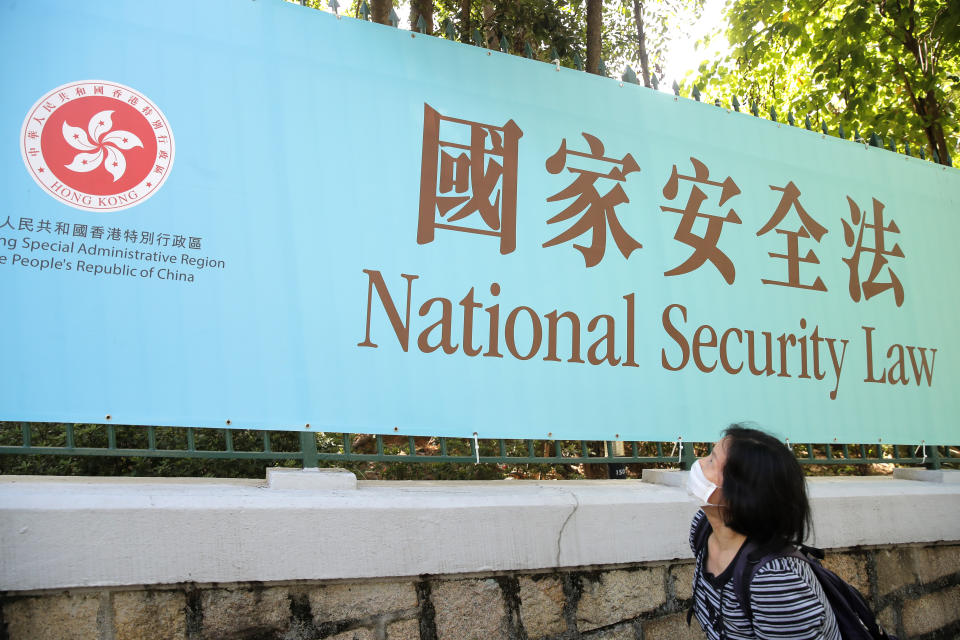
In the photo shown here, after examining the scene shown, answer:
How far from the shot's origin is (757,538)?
2018 millimetres

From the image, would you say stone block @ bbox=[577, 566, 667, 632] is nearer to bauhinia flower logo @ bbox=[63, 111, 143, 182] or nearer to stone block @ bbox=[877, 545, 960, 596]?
stone block @ bbox=[877, 545, 960, 596]

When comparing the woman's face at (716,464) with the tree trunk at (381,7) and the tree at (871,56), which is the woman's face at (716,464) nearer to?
the tree at (871,56)

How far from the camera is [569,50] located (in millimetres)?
10523

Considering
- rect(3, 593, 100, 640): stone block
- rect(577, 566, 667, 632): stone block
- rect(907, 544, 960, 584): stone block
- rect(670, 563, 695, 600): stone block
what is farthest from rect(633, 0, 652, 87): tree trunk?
rect(3, 593, 100, 640): stone block

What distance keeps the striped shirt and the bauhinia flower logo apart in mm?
2387

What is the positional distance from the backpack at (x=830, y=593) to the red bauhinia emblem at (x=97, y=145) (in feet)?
7.45

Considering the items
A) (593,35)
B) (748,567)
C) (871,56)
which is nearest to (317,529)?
(748,567)

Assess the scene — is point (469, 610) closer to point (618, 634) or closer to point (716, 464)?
point (618, 634)

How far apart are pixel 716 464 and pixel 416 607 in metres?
1.28

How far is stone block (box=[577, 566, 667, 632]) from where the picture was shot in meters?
3.07

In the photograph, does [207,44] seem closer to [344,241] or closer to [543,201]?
[344,241]

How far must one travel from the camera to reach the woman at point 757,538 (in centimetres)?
189

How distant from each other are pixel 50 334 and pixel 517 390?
1.77 m

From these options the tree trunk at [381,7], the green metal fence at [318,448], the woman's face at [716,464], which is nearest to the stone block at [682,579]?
the green metal fence at [318,448]
